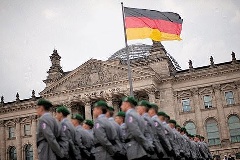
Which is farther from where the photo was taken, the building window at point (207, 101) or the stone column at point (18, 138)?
the stone column at point (18, 138)

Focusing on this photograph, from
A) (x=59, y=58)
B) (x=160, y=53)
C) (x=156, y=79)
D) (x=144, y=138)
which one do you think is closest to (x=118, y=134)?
(x=144, y=138)

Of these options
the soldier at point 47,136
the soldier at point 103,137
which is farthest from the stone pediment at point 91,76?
the soldier at point 47,136

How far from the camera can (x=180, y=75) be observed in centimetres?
4556

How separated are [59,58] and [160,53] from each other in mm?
17423

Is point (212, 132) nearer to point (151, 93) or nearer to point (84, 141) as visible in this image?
point (151, 93)

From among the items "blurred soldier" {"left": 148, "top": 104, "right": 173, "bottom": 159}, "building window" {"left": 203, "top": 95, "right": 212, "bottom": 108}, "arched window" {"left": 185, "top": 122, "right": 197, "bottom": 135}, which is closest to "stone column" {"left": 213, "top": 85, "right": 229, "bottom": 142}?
"building window" {"left": 203, "top": 95, "right": 212, "bottom": 108}

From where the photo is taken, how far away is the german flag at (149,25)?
23.1m

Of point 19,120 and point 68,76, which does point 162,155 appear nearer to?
point 68,76

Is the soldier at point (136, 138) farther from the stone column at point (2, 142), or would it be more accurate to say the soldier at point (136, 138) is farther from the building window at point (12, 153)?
the stone column at point (2, 142)

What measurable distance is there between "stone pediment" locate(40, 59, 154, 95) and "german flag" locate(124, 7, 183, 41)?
20.7 meters

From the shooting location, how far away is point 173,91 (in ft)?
151

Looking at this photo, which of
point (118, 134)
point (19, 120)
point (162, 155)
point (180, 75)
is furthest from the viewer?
point (19, 120)

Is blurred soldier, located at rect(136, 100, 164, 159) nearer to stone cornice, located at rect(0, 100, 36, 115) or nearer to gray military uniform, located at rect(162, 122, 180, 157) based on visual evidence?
gray military uniform, located at rect(162, 122, 180, 157)

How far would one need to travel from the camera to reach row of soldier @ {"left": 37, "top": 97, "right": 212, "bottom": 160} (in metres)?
8.38
